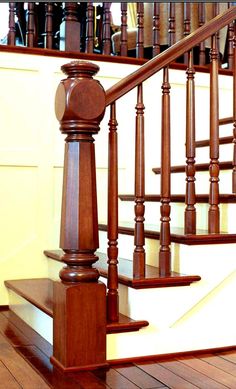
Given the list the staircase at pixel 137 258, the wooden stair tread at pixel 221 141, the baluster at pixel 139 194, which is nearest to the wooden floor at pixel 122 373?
the staircase at pixel 137 258

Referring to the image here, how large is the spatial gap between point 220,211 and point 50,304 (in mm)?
814

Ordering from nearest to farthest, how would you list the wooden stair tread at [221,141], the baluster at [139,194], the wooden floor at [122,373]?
the wooden floor at [122,373]
the baluster at [139,194]
the wooden stair tread at [221,141]

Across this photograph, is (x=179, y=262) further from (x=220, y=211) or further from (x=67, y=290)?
(x=67, y=290)

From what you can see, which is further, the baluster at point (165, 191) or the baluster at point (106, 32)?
the baluster at point (106, 32)

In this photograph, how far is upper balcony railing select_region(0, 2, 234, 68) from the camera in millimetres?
3357

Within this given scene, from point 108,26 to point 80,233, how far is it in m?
1.88

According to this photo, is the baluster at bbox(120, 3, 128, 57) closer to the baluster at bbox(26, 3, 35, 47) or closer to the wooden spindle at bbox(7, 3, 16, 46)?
the baluster at bbox(26, 3, 35, 47)

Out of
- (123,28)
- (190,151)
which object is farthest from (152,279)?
(123,28)

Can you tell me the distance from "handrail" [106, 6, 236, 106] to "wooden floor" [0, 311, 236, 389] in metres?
0.96

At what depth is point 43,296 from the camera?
8.52 ft

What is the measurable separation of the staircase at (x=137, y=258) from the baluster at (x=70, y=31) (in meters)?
1.16

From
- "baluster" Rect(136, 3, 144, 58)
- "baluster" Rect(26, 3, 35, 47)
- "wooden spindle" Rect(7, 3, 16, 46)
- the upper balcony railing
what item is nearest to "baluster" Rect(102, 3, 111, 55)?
the upper balcony railing

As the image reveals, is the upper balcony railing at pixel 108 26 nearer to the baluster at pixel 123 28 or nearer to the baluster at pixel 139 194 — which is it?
the baluster at pixel 123 28

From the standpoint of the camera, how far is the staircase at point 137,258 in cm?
201
